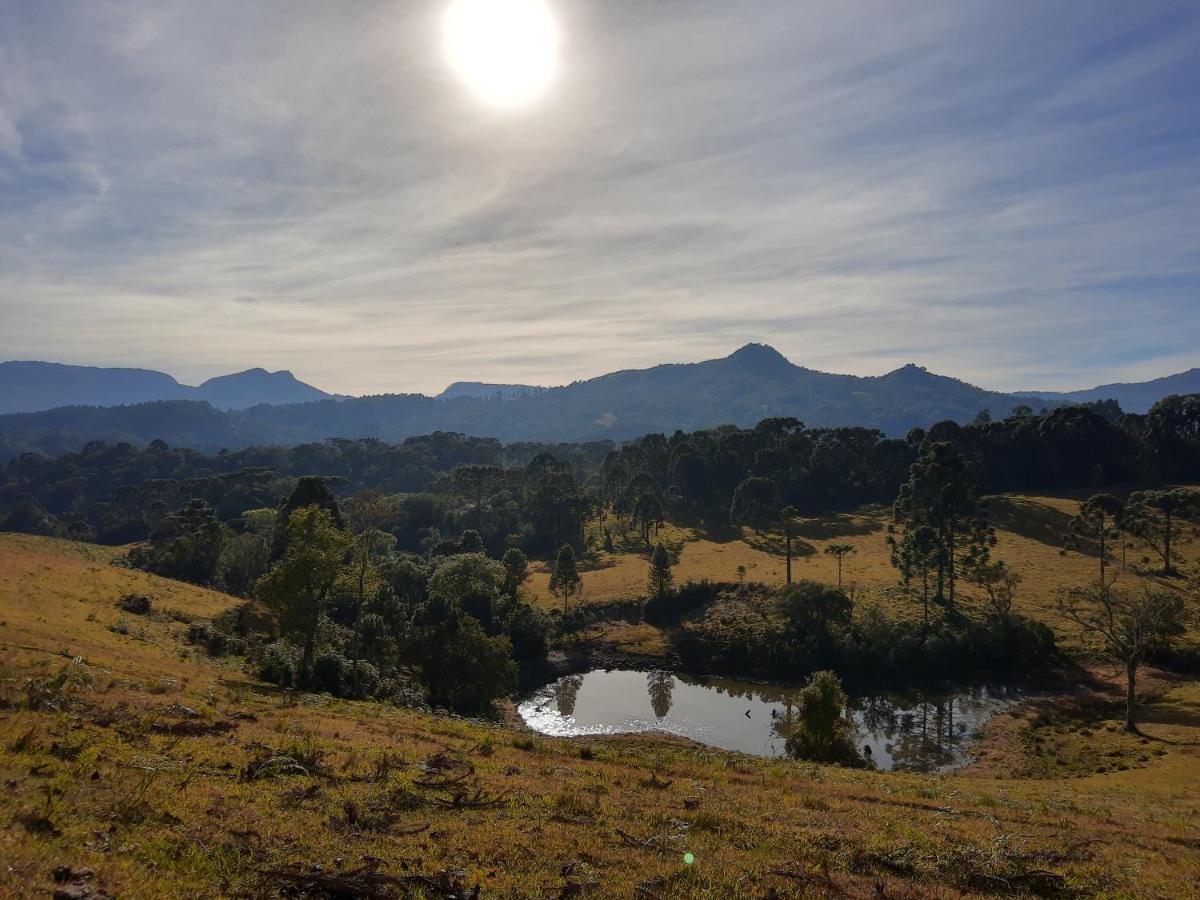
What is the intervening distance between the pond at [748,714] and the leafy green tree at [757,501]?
52.5 metres

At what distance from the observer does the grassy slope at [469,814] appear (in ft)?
40.0

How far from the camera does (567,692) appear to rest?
2442 inches

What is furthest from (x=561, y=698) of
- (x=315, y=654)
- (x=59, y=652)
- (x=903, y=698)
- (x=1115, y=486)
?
(x=1115, y=486)

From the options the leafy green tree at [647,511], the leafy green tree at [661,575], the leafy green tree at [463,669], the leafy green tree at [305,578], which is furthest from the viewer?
the leafy green tree at [647,511]

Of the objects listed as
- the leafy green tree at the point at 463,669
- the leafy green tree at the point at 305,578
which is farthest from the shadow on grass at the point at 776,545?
the leafy green tree at the point at 305,578

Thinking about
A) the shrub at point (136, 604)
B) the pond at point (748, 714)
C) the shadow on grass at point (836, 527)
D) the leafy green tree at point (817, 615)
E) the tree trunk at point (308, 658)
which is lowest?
the pond at point (748, 714)

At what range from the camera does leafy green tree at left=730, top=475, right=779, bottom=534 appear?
11338 centimetres

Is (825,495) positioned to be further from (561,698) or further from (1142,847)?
(1142,847)

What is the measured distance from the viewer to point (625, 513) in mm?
134000

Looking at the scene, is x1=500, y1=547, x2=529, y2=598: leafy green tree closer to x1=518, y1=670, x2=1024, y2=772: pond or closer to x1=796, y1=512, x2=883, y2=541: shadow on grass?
x1=518, y1=670, x2=1024, y2=772: pond

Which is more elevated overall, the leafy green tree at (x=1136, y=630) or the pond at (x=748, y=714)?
the leafy green tree at (x=1136, y=630)

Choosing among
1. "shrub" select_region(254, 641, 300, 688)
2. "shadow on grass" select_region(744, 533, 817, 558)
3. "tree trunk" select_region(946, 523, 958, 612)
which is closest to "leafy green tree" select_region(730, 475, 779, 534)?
"shadow on grass" select_region(744, 533, 817, 558)

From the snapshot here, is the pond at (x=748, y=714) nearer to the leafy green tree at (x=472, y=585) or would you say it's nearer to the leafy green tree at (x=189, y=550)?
the leafy green tree at (x=472, y=585)

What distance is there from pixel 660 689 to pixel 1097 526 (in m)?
63.7
